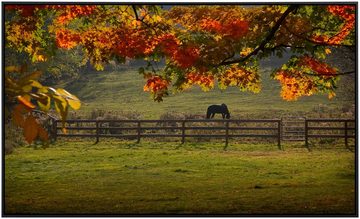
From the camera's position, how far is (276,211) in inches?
254

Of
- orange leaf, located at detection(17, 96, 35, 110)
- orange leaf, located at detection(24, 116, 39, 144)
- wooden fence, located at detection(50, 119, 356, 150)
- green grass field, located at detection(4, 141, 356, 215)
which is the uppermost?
orange leaf, located at detection(17, 96, 35, 110)

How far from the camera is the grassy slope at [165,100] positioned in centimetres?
1047

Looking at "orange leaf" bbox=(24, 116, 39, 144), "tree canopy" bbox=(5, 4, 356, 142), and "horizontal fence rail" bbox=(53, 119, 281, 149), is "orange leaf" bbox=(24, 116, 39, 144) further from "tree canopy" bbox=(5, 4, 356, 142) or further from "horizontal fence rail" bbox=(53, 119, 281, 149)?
"horizontal fence rail" bbox=(53, 119, 281, 149)

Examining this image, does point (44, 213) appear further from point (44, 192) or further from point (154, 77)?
point (154, 77)

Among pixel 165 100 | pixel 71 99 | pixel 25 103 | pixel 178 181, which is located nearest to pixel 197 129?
pixel 165 100

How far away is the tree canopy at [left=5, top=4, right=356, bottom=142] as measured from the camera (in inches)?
268

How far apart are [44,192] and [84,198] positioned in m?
0.64

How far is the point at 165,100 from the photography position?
1356 centimetres

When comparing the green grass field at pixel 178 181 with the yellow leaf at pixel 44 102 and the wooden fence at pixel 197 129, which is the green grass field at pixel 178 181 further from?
the yellow leaf at pixel 44 102

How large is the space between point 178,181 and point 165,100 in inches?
188

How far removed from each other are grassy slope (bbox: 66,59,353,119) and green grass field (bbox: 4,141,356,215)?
103 cm

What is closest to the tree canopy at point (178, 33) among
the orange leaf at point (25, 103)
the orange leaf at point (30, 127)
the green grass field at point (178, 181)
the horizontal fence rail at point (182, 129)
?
the green grass field at point (178, 181)

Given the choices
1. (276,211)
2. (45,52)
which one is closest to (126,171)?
(45,52)

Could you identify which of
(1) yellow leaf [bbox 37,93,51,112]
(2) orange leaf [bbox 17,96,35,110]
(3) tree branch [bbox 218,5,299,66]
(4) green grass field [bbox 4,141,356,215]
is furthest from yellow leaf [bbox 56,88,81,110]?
(3) tree branch [bbox 218,5,299,66]
